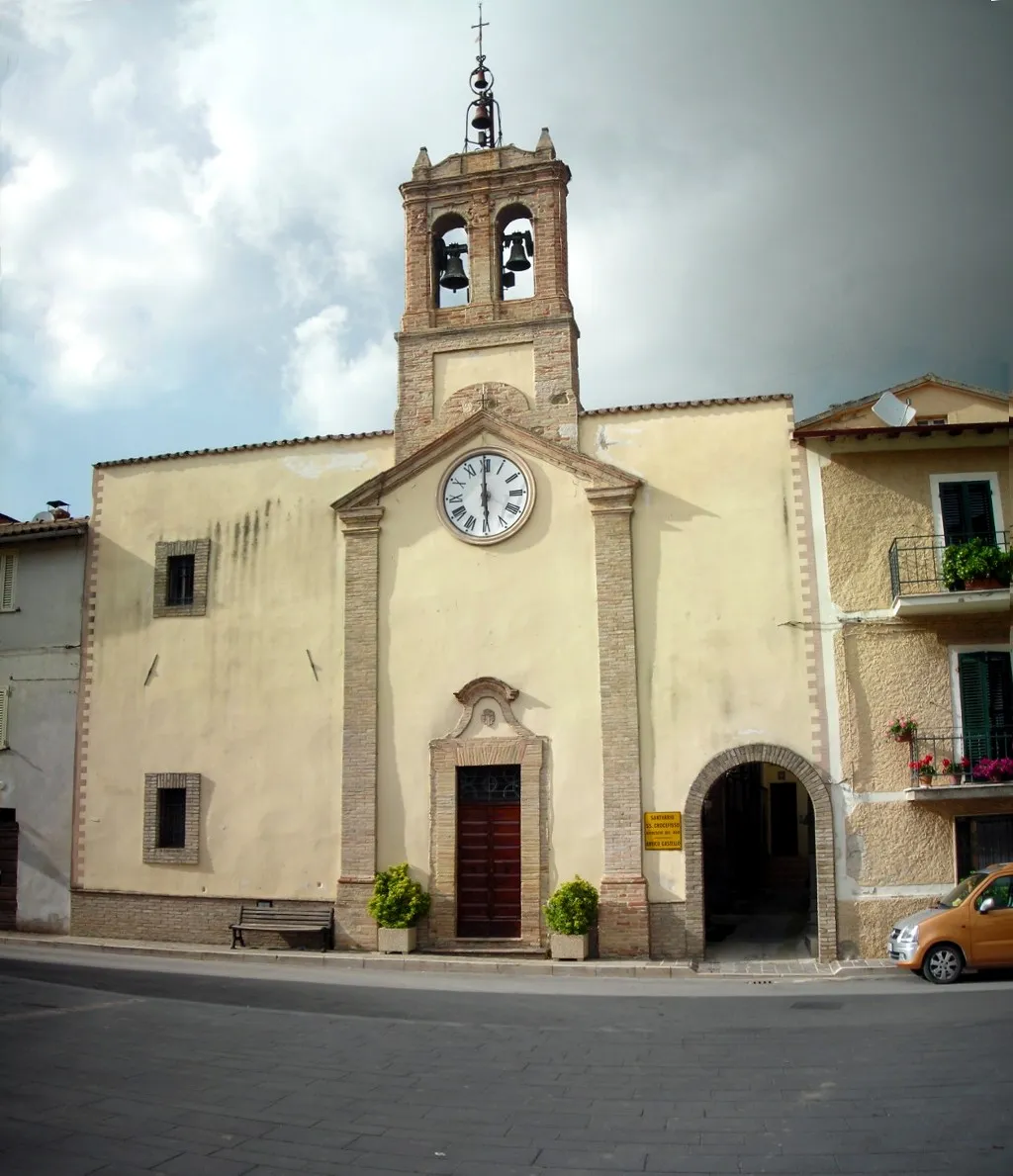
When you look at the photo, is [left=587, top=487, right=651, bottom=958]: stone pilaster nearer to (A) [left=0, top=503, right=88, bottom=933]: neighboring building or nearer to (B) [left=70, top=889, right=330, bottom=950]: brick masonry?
(B) [left=70, top=889, right=330, bottom=950]: brick masonry

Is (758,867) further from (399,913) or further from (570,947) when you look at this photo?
(399,913)

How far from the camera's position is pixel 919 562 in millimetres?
17750

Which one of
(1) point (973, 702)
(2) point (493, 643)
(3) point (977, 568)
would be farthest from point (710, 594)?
(1) point (973, 702)

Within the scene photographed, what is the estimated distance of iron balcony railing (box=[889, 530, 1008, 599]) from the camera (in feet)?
57.7

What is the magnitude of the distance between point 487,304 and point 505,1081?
1385 cm

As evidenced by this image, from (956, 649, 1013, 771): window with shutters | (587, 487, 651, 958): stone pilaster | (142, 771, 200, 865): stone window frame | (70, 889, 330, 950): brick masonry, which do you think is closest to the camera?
(956, 649, 1013, 771): window with shutters

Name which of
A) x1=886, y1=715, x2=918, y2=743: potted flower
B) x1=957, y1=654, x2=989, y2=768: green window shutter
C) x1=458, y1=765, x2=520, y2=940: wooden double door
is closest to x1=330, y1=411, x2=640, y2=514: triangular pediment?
x1=458, y1=765, x2=520, y2=940: wooden double door

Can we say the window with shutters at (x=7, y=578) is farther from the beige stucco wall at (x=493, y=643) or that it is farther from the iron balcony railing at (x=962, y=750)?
the iron balcony railing at (x=962, y=750)

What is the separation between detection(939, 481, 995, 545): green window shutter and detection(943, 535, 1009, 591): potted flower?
29.9 inches

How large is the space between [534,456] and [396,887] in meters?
7.40

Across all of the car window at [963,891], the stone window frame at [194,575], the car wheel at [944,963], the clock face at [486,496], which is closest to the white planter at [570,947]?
the car wheel at [944,963]

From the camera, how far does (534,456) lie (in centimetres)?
1936

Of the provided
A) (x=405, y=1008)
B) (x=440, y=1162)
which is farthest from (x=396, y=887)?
(x=440, y=1162)

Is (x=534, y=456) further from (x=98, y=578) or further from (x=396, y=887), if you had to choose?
(x=98, y=578)
